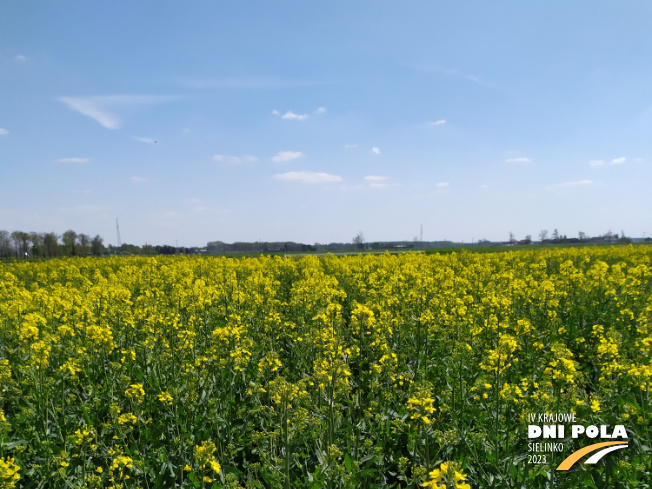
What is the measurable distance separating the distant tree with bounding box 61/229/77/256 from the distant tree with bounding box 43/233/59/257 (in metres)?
2.36

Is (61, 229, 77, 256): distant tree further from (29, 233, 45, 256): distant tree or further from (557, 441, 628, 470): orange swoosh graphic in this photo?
(557, 441, 628, 470): orange swoosh graphic

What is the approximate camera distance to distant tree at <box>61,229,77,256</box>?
62.2 metres

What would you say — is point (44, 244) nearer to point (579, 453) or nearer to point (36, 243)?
point (36, 243)

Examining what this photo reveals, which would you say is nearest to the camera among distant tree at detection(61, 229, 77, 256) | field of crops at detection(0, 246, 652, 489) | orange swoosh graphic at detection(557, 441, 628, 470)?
field of crops at detection(0, 246, 652, 489)

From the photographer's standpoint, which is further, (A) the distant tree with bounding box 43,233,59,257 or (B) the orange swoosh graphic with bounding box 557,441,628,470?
(A) the distant tree with bounding box 43,233,59,257

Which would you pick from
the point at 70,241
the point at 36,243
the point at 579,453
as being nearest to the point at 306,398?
the point at 579,453

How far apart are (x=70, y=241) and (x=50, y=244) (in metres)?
6.93

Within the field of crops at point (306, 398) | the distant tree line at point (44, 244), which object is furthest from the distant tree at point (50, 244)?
the field of crops at point (306, 398)

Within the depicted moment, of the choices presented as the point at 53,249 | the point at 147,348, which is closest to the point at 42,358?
the point at 147,348

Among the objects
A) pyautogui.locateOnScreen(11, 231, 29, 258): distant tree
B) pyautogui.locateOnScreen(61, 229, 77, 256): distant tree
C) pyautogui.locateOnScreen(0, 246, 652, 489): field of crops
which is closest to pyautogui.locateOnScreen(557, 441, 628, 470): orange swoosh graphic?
pyautogui.locateOnScreen(0, 246, 652, 489): field of crops

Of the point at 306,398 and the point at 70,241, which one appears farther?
the point at 70,241

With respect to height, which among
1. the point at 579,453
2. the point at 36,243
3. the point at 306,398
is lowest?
the point at 579,453

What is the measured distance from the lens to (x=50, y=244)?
66.6 m

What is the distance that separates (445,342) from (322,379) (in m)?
2.15
